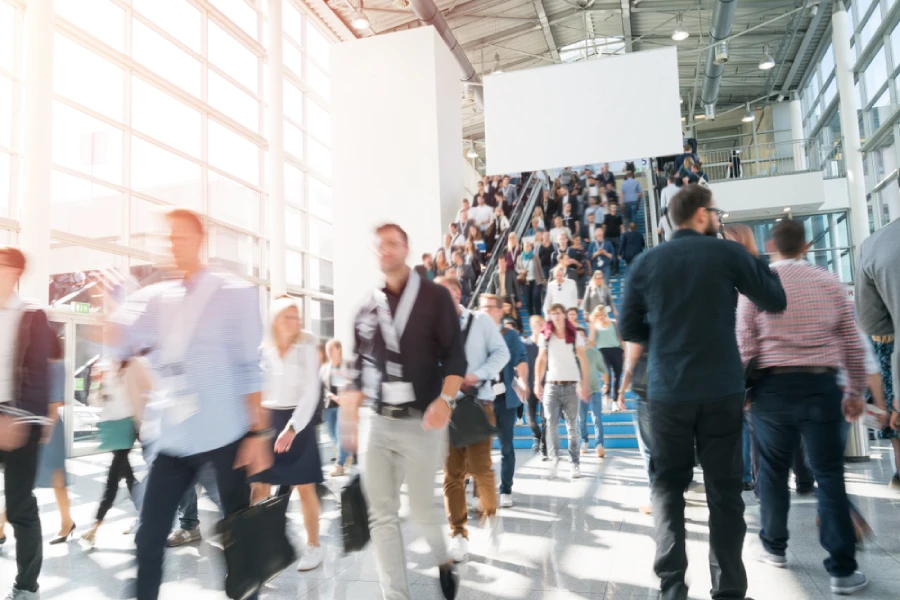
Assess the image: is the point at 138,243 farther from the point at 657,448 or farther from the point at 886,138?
the point at 886,138

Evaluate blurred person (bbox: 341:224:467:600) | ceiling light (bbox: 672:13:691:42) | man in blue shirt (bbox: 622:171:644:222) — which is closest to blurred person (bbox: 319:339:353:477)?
blurred person (bbox: 341:224:467:600)

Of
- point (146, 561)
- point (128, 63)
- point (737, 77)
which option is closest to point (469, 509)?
point (146, 561)

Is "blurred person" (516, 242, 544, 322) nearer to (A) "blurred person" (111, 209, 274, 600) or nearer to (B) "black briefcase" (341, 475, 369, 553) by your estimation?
(B) "black briefcase" (341, 475, 369, 553)

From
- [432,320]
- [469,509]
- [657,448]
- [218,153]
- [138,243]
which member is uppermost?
[218,153]

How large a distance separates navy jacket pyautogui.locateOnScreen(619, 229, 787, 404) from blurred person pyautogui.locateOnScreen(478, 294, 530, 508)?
2394mm

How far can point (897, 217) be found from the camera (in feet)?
10.2

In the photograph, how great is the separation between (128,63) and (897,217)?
11.4m

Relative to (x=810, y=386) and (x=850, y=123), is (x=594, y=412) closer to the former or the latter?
(x=810, y=386)

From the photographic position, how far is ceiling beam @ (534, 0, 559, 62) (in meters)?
17.3

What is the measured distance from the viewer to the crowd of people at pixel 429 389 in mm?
2227

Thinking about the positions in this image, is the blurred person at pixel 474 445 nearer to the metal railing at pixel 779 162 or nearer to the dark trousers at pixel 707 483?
the dark trousers at pixel 707 483

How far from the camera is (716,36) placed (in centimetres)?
1588

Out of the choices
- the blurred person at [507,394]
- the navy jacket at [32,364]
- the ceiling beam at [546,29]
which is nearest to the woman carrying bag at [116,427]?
the navy jacket at [32,364]

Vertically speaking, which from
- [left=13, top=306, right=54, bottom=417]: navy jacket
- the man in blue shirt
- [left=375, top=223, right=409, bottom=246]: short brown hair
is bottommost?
[left=13, top=306, right=54, bottom=417]: navy jacket
